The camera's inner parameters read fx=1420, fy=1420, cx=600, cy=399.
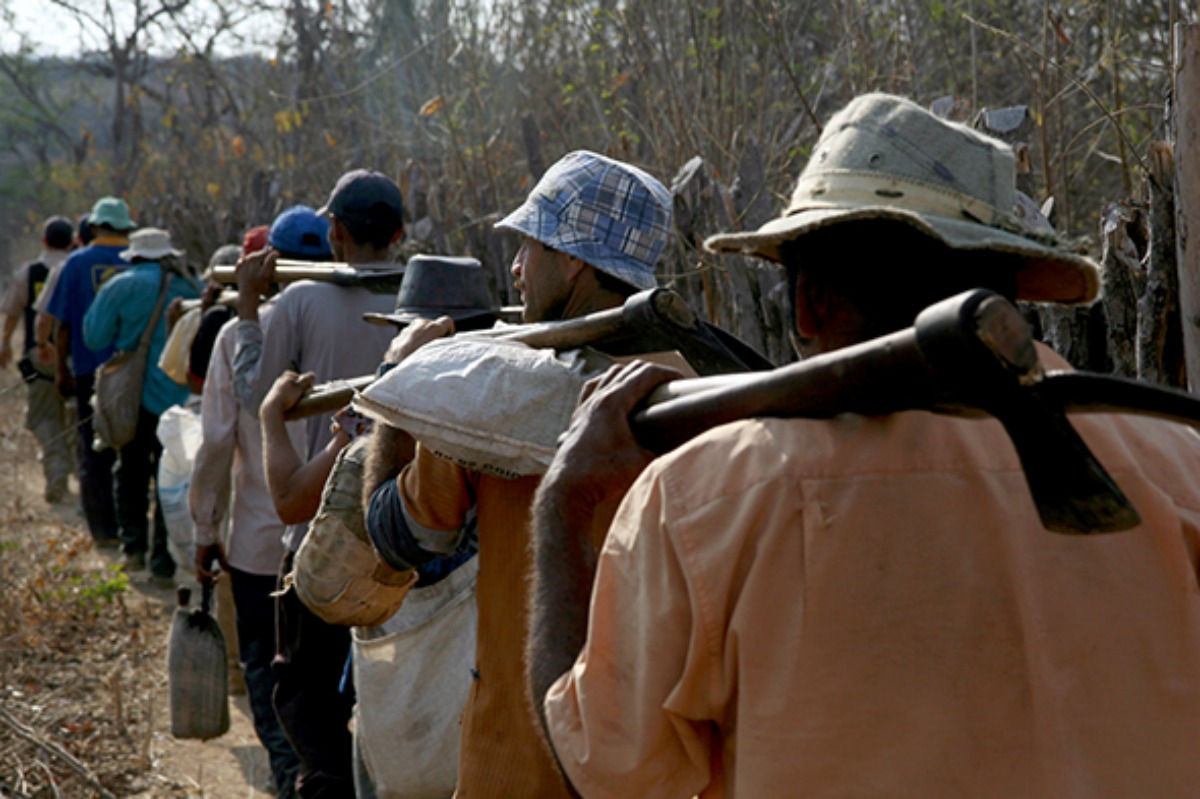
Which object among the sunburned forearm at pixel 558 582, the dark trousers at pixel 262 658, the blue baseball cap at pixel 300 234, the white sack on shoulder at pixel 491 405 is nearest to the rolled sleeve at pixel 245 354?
the blue baseball cap at pixel 300 234

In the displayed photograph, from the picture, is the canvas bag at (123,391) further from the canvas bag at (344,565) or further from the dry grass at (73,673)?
the canvas bag at (344,565)

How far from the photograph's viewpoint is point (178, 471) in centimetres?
653

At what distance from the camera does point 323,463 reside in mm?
3744

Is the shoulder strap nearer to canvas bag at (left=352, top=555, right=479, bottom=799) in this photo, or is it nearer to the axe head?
canvas bag at (left=352, top=555, right=479, bottom=799)

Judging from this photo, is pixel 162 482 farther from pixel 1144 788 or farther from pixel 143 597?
pixel 1144 788

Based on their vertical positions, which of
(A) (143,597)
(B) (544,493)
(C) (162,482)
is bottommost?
(A) (143,597)

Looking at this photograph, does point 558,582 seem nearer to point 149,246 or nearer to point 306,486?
point 306,486

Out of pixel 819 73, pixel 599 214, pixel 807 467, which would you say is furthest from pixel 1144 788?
pixel 819 73

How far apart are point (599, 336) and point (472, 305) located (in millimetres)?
1364

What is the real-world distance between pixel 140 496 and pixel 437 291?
5.56 metres

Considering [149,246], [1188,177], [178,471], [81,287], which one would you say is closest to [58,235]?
[81,287]

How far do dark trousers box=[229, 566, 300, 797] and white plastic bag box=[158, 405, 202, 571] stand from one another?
1467mm

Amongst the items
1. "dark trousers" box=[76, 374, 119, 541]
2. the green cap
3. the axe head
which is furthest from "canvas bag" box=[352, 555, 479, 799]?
the green cap

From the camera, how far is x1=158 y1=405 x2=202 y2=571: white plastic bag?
6387mm
